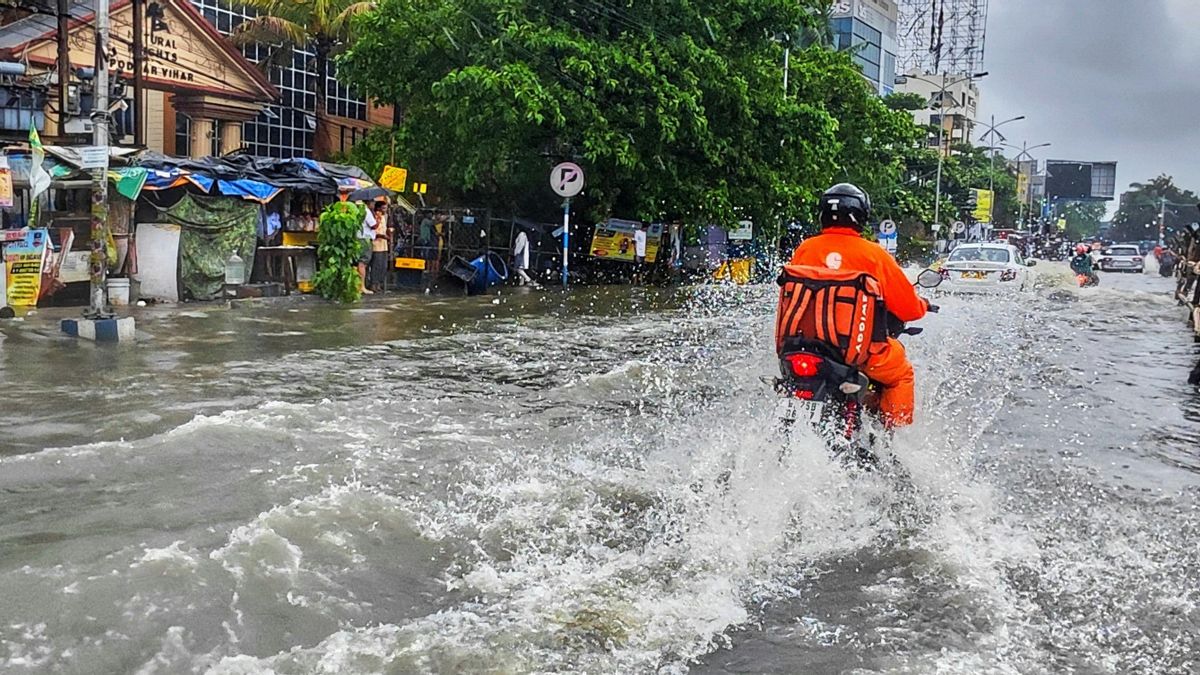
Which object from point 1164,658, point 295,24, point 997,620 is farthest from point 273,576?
point 295,24

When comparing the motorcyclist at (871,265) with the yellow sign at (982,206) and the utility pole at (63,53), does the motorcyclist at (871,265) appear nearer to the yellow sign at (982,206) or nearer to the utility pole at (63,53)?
the utility pole at (63,53)

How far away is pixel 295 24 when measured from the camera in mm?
26781

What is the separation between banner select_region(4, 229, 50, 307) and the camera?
46.0 ft

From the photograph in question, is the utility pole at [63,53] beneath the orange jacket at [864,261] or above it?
above

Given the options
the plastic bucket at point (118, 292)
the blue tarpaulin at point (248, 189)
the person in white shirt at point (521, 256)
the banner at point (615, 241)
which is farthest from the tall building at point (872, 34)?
the plastic bucket at point (118, 292)

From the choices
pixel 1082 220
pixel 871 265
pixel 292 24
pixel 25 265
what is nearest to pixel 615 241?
pixel 292 24

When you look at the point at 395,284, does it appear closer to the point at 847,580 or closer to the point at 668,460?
the point at 668,460

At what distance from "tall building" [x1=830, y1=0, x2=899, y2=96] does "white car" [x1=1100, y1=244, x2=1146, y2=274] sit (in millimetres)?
17544

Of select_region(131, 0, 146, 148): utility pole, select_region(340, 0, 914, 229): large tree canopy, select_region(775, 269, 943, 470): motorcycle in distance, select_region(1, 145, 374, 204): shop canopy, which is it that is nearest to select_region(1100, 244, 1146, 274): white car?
select_region(340, 0, 914, 229): large tree canopy

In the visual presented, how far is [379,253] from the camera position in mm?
20484

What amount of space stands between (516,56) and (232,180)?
689 centimetres

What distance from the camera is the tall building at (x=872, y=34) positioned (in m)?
67.5

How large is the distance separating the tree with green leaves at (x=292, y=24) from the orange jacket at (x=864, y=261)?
21939 mm

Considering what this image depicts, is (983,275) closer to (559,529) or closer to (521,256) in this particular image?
(521,256)
